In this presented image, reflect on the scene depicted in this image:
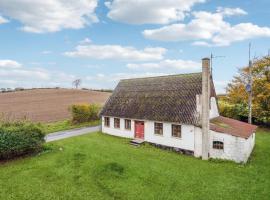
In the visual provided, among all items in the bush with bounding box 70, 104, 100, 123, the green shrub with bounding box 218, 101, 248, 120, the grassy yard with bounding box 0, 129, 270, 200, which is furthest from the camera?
the bush with bounding box 70, 104, 100, 123

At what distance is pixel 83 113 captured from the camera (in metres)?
41.1

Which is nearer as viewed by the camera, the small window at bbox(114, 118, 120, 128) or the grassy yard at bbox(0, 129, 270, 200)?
the grassy yard at bbox(0, 129, 270, 200)

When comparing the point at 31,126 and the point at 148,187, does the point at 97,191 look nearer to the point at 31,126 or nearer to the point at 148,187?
the point at 148,187

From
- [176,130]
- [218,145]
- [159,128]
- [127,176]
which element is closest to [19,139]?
[127,176]

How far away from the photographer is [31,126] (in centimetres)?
2281

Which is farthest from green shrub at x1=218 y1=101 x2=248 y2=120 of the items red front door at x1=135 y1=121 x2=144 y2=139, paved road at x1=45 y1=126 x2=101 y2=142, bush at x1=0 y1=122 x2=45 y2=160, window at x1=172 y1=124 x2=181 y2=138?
bush at x1=0 y1=122 x2=45 y2=160

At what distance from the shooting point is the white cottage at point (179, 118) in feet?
70.7

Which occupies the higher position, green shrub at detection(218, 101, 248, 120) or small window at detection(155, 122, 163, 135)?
green shrub at detection(218, 101, 248, 120)

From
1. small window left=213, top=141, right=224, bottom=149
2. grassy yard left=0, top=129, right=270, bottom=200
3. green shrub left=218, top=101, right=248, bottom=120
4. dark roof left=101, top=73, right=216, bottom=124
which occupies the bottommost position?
grassy yard left=0, top=129, right=270, bottom=200

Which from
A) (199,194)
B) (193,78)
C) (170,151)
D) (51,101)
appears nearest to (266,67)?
(193,78)

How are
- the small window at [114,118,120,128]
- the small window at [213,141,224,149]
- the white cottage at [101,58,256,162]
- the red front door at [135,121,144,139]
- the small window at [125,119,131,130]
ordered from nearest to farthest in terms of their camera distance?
the small window at [213,141,224,149], the white cottage at [101,58,256,162], the red front door at [135,121,144,139], the small window at [125,119,131,130], the small window at [114,118,120,128]

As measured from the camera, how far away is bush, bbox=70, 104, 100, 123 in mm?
40375

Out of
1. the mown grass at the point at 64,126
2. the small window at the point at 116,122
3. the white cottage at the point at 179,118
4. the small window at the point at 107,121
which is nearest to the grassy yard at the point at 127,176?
the white cottage at the point at 179,118

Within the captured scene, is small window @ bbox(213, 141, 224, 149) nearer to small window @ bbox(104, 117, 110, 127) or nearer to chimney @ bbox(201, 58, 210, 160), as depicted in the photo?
chimney @ bbox(201, 58, 210, 160)
